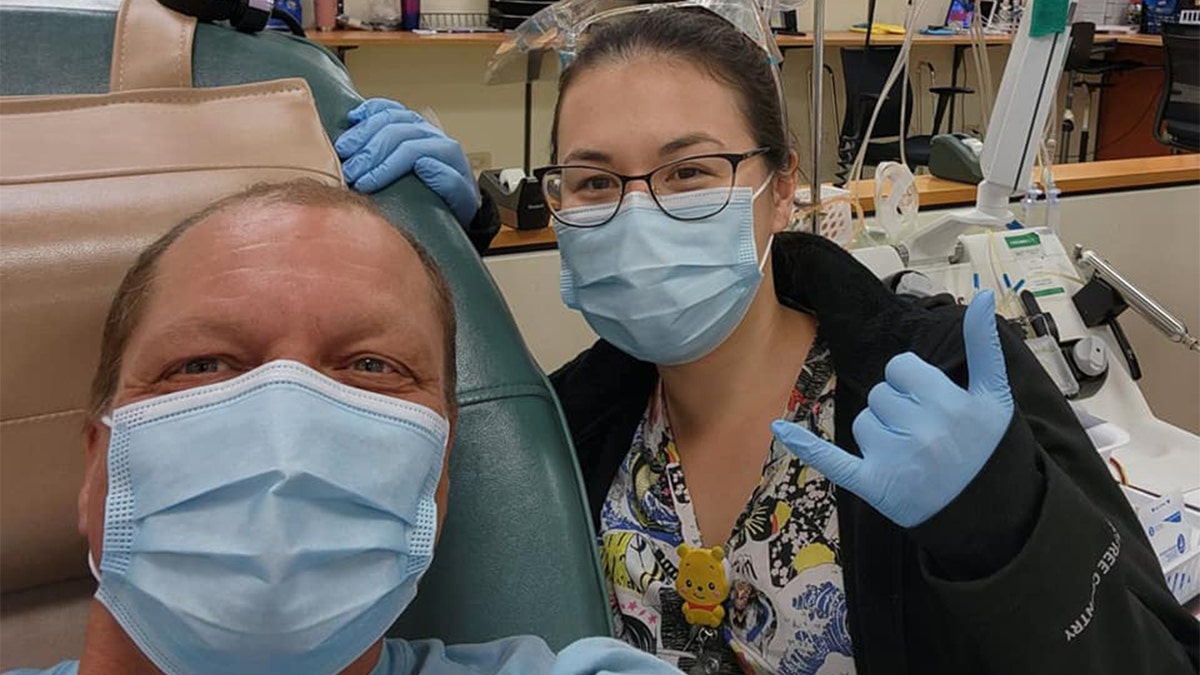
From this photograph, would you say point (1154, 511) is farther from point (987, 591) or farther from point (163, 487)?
point (163, 487)

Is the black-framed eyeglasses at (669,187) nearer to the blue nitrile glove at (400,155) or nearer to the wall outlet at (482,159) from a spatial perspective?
the blue nitrile glove at (400,155)

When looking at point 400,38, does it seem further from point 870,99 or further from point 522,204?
point 522,204

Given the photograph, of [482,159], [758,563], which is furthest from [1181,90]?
[758,563]

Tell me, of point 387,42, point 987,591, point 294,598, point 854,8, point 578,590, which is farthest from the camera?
point 854,8

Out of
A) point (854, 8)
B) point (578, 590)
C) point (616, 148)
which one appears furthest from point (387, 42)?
point (578, 590)

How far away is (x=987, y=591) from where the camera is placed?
0.97 metres

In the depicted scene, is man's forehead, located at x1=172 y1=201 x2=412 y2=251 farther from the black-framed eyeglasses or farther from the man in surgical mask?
the black-framed eyeglasses

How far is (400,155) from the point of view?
132 centimetres

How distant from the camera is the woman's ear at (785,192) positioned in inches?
55.5

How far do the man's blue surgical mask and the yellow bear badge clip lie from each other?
493mm

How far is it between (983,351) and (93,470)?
2.76 ft

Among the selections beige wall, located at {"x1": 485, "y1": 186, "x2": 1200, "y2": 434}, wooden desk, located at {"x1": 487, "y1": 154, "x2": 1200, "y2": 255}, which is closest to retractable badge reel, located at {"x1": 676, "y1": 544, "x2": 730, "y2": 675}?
wooden desk, located at {"x1": 487, "y1": 154, "x2": 1200, "y2": 255}

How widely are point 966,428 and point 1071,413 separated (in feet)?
0.94

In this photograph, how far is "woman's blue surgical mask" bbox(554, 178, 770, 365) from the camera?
1301 mm
